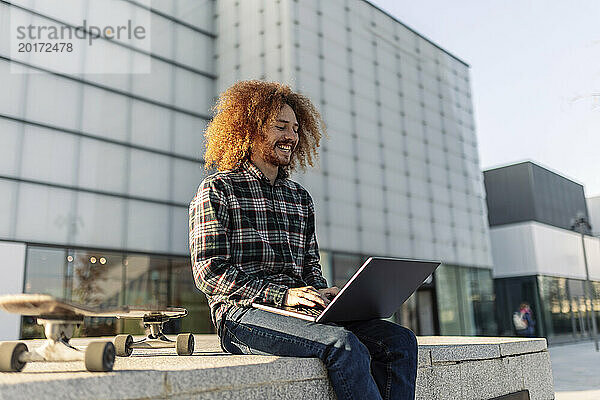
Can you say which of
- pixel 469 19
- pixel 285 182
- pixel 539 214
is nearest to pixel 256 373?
pixel 285 182

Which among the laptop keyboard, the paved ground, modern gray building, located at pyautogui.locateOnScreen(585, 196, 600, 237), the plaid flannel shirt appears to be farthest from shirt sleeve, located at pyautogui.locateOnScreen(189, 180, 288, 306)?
modern gray building, located at pyautogui.locateOnScreen(585, 196, 600, 237)

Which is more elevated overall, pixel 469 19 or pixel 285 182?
pixel 469 19

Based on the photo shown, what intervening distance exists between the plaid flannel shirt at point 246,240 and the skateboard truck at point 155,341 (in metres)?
0.21

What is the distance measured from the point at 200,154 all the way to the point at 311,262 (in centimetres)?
1380

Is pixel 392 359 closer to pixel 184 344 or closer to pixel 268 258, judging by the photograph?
pixel 268 258

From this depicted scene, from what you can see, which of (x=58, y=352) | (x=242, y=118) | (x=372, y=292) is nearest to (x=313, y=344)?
(x=372, y=292)

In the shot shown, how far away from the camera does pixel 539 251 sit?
81.0 feet

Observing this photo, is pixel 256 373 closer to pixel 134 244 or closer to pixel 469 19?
pixel 134 244

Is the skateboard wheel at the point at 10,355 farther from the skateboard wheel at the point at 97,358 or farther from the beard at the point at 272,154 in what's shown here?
the beard at the point at 272,154

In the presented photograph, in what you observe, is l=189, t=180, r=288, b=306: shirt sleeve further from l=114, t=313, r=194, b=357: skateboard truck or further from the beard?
the beard

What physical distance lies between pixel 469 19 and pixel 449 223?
27.4 ft

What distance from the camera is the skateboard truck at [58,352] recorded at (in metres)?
1.82

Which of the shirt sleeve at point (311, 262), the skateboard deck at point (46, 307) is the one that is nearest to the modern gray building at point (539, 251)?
the shirt sleeve at point (311, 262)

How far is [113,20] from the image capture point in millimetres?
15836
